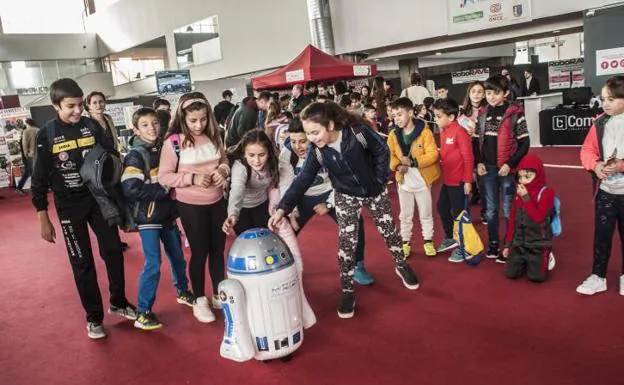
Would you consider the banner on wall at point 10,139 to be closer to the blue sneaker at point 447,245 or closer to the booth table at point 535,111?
the blue sneaker at point 447,245

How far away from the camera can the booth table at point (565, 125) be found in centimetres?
977

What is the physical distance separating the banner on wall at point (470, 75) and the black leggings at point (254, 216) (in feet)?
50.5

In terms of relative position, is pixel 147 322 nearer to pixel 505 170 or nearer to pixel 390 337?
pixel 390 337

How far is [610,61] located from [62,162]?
1029 cm

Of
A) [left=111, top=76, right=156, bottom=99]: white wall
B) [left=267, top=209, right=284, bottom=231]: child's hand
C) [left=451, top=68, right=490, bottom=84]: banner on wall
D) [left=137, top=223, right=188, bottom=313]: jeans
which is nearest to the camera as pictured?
[left=267, top=209, right=284, bottom=231]: child's hand

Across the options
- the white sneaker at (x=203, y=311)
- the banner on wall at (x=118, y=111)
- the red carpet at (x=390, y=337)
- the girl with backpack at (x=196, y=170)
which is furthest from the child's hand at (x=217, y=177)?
the banner on wall at (x=118, y=111)

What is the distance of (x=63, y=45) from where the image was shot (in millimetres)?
25391

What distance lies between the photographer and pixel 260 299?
2.62 m

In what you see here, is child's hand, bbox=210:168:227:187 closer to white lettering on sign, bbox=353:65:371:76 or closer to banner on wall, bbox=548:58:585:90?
white lettering on sign, bbox=353:65:371:76

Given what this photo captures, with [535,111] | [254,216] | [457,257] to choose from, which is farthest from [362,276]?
[535,111]

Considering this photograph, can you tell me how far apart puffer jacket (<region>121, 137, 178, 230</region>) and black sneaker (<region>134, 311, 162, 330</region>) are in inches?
25.6

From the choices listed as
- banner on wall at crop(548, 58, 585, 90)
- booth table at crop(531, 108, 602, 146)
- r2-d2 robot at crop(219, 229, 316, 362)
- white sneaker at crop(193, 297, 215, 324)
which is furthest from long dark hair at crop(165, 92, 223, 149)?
banner on wall at crop(548, 58, 585, 90)

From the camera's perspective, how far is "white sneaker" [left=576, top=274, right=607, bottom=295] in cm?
340

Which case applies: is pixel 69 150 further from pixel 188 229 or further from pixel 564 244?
pixel 564 244
